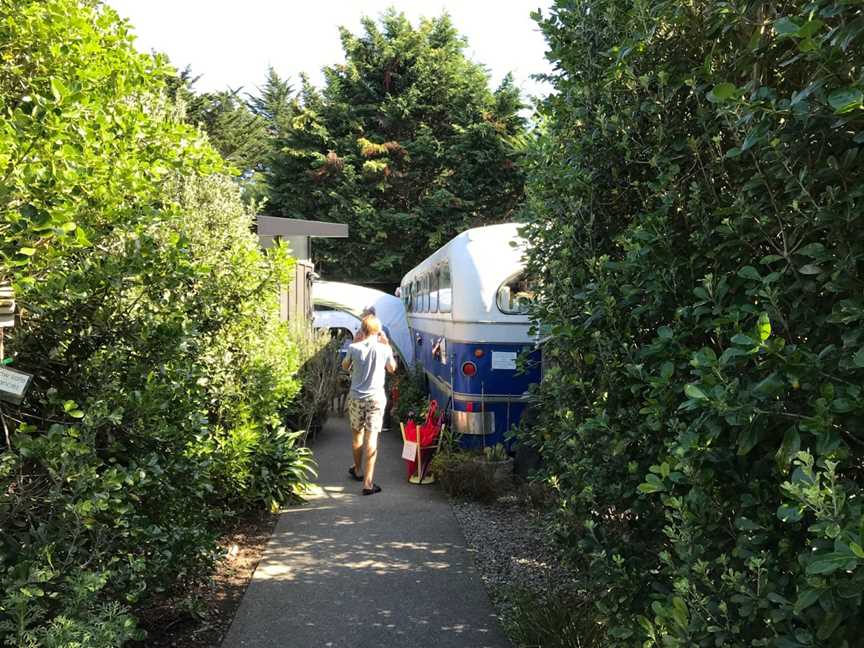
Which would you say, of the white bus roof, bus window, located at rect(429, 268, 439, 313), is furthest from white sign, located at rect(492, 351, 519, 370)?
bus window, located at rect(429, 268, 439, 313)

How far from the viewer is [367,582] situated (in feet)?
17.0

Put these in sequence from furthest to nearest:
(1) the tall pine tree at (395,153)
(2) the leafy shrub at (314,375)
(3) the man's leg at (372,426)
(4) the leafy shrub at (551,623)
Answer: (1) the tall pine tree at (395,153)
(2) the leafy shrub at (314,375)
(3) the man's leg at (372,426)
(4) the leafy shrub at (551,623)

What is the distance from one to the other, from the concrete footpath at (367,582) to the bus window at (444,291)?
9.18 feet

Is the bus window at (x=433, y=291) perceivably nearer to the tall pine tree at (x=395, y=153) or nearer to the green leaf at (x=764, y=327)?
the green leaf at (x=764, y=327)

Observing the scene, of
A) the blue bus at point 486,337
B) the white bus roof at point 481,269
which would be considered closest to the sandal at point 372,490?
the blue bus at point 486,337

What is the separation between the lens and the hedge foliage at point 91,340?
2754 mm

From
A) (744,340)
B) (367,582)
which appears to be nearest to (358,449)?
(367,582)

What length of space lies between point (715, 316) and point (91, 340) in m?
2.78

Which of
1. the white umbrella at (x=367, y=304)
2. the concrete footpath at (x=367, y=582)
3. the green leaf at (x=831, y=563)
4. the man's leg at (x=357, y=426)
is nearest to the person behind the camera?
the green leaf at (x=831, y=563)

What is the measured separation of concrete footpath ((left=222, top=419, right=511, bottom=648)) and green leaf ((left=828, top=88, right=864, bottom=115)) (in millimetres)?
3600

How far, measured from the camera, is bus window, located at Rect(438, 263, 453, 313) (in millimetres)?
9525

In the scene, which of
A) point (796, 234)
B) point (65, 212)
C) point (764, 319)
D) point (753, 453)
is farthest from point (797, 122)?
point (65, 212)

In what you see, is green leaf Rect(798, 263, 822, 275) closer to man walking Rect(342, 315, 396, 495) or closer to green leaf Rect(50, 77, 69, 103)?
green leaf Rect(50, 77, 69, 103)

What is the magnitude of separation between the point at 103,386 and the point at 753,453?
271 cm
